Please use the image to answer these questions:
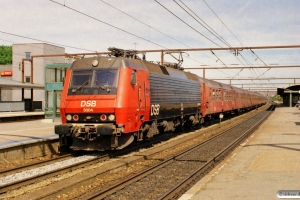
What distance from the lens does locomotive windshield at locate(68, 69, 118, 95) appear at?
13016mm

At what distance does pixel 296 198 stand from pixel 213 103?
21163mm

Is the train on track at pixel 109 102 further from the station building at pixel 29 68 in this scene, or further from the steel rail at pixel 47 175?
the station building at pixel 29 68

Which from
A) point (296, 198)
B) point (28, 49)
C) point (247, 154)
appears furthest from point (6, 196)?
point (28, 49)

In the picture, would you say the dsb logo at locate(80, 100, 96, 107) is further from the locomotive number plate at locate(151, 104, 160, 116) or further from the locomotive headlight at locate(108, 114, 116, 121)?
the locomotive number plate at locate(151, 104, 160, 116)

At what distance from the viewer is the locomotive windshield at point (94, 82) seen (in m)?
13.0

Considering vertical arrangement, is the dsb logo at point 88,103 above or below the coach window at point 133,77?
below

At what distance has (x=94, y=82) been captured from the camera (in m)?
13.3

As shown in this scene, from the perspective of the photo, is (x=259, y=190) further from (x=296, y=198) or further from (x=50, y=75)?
(x=50, y=75)

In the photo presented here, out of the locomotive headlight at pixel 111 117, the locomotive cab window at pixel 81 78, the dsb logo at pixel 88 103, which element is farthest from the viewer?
the locomotive cab window at pixel 81 78

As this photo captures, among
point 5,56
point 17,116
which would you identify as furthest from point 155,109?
point 5,56

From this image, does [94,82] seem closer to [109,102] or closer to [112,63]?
[112,63]

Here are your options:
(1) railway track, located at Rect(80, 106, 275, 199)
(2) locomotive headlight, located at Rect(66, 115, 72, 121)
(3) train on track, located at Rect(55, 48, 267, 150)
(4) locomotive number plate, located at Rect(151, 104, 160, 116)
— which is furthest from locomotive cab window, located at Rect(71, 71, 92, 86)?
(1) railway track, located at Rect(80, 106, 275, 199)

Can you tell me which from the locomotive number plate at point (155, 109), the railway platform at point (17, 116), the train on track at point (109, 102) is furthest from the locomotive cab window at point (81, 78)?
the railway platform at point (17, 116)

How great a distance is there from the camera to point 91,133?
12648 mm
